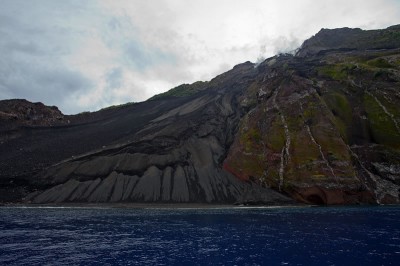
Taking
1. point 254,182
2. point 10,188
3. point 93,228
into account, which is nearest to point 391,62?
point 254,182

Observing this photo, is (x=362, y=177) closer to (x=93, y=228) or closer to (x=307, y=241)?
(x=307, y=241)

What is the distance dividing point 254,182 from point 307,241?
2327 inches

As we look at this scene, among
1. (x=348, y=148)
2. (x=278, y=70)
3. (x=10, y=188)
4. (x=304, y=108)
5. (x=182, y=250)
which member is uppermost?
(x=278, y=70)

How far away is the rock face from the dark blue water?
3358 centimetres

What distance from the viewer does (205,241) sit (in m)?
40.2

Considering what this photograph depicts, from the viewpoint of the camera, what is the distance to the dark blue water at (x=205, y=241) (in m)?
31.3

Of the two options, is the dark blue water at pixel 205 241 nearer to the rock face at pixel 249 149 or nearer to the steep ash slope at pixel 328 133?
the steep ash slope at pixel 328 133

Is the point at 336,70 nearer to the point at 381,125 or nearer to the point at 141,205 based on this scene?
the point at 381,125

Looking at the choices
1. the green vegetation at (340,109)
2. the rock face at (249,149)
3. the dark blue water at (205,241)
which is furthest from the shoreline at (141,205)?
the green vegetation at (340,109)

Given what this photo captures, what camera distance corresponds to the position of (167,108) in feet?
497

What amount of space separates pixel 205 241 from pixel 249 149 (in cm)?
7030

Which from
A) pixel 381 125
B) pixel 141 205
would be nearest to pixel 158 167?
pixel 141 205

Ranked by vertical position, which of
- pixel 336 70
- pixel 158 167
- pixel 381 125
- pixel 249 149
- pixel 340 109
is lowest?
pixel 158 167

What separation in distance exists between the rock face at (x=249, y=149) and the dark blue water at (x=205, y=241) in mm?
33580
